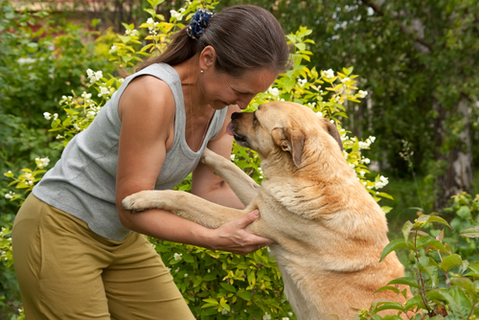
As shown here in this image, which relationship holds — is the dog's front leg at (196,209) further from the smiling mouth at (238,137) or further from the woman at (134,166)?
the smiling mouth at (238,137)

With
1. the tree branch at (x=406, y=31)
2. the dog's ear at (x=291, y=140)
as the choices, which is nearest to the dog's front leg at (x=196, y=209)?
the dog's ear at (x=291, y=140)

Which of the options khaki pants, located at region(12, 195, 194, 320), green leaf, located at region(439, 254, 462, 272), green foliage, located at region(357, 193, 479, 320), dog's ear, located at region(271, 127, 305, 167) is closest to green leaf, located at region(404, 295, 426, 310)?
green foliage, located at region(357, 193, 479, 320)

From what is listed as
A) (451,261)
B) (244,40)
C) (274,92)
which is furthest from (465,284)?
(274,92)

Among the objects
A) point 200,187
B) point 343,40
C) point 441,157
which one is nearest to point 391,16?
point 343,40

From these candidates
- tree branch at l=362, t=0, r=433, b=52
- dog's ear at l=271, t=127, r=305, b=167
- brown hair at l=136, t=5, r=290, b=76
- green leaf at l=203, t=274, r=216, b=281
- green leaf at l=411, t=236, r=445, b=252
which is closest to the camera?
green leaf at l=411, t=236, r=445, b=252

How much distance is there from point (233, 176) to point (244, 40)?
93 cm

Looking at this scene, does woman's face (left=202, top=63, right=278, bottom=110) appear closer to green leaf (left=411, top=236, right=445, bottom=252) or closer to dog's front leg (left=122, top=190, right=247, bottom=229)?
dog's front leg (left=122, top=190, right=247, bottom=229)

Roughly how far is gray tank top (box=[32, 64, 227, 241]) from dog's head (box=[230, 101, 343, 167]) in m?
0.53

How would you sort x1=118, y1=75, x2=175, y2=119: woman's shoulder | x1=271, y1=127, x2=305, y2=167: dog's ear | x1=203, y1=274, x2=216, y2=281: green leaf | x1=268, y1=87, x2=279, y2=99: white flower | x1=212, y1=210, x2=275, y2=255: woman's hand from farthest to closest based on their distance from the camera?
x1=268, y1=87, x2=279, y2=99: white flower, x1=203, y1=274, x2=216, y2=281: green leaf, x1=271, y1=127, x2=305, y2=167: dog's ear, x1=212, y1=210, x2=275, y2=255: woman's hand, x1=118, y1=75, x2=175, y2=119: woman's shoulder

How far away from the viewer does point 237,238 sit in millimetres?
2098

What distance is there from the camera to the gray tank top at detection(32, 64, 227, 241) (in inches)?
79.2

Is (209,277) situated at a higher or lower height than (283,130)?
lower

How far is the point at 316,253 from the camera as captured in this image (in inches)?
88.4

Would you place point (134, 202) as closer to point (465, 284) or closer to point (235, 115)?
point (235, 115)
